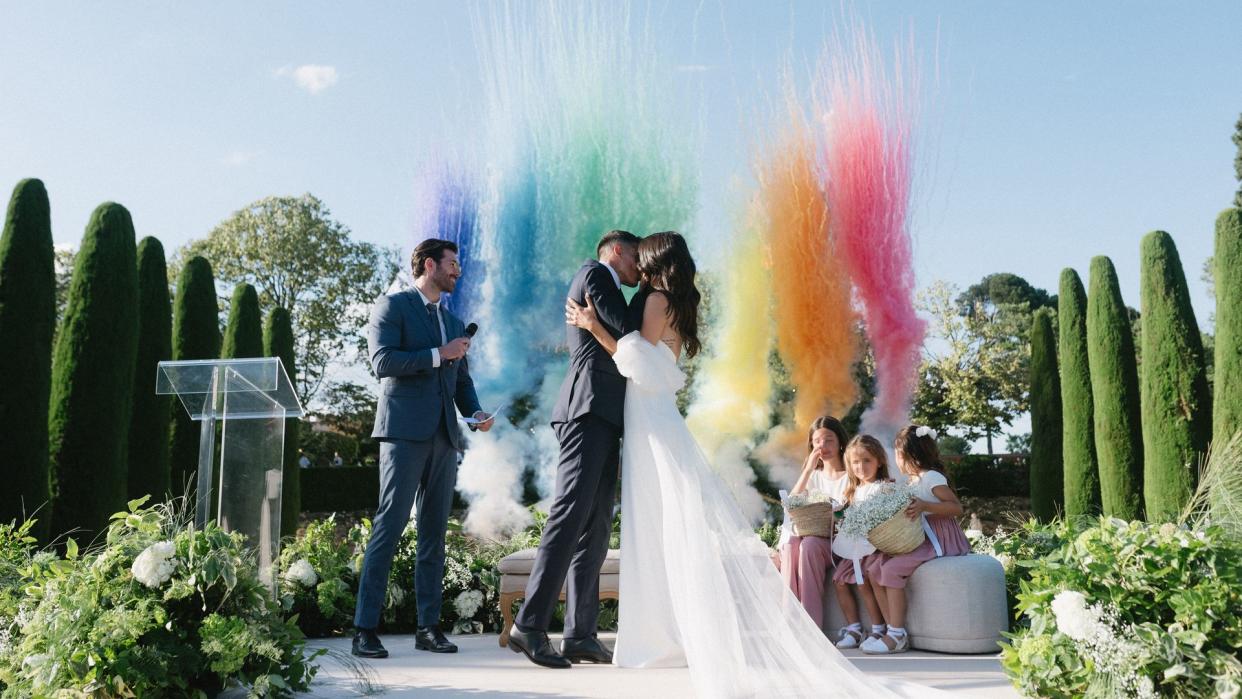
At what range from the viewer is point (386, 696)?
2967 millimetres

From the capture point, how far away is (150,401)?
34.1 feet

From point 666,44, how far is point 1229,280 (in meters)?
7.85

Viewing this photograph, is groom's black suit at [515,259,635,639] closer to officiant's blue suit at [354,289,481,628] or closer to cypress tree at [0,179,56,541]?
officiant's blue suit at [354,289,481,628]

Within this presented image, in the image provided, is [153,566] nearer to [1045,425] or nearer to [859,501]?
[859,501]

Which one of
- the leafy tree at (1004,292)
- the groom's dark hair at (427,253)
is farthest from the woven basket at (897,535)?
Result: the leafy tree at (1004,292)

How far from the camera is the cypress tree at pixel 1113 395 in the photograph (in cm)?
1214

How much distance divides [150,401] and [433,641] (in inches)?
311

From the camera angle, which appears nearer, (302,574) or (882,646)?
(882,646)

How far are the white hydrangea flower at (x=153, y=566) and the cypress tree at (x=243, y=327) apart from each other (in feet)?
29.9

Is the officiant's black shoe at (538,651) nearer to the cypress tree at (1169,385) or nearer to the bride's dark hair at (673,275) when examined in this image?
the bride's dark hair at (673,275)

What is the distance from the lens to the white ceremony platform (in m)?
3.00

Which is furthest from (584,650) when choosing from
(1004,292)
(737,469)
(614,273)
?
(1004,292)

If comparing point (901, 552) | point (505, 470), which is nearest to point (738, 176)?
point (505, 470)

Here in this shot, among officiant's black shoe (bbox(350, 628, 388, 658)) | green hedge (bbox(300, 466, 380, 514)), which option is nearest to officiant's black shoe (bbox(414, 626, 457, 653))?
officiant's black shoe (bbox(350, 628, 388, 658))
